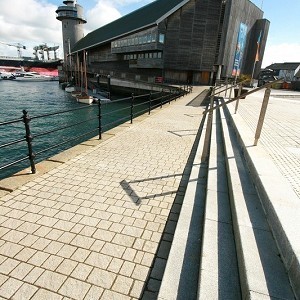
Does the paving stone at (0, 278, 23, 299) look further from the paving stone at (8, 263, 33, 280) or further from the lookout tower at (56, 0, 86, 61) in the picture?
the lookout tower at (56, 0, 86, 61)

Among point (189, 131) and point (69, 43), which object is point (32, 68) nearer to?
point (69, 43)

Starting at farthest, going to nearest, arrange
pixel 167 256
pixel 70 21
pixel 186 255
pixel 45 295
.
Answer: pixel 70 21 < pixel 167 256 < pixel 186 255 < pixel 45 295

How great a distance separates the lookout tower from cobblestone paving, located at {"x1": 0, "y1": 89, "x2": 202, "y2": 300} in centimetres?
8739

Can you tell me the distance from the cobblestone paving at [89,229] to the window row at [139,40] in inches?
1474

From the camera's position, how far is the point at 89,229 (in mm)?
2949

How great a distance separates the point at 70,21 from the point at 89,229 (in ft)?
317

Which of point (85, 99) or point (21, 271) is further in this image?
point (85, 99)

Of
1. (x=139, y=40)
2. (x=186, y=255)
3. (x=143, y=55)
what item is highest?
(x=139, y=40)

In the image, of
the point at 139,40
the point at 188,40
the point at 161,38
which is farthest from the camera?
the point at 139,40

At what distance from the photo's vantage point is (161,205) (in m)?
3.55

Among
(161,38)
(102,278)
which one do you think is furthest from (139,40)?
(102,278)

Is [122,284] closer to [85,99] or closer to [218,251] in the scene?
[218,251]

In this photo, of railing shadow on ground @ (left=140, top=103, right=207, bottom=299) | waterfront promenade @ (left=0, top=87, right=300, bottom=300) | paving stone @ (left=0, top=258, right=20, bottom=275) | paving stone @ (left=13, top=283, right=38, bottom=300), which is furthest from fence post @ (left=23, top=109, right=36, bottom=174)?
railing shadow on ground @ (left=140, top=103, right=207, bottom=299)

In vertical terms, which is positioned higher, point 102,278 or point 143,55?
point 143,55
